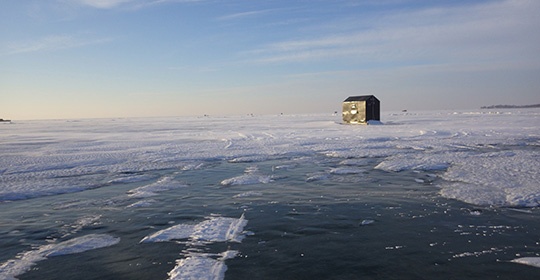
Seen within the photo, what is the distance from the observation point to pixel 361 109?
38.9 m

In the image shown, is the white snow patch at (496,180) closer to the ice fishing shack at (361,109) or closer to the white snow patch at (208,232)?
the white snow patch at (208,232)

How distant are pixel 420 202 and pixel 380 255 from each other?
2.89 m

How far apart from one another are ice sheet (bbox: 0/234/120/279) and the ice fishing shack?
36104mm

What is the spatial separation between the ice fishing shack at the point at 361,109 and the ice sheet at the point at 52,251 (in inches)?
1421

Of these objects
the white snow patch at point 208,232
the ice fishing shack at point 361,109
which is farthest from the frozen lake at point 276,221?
the ice fishing shack at point 361,109

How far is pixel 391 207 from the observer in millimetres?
6484

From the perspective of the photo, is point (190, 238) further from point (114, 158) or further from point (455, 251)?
point (114, 158)

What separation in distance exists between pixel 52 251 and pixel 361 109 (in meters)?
37.3

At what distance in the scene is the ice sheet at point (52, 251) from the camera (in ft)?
13.9

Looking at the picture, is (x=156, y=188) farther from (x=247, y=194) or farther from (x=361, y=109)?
(x=361, y=109)

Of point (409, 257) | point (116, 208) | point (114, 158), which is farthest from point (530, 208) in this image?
point (114, 158)

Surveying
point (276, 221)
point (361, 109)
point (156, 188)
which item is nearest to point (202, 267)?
point (276, 221)

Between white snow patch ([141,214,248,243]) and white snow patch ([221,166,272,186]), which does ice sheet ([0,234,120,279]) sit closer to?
white snow patch ([141,214,248,243])

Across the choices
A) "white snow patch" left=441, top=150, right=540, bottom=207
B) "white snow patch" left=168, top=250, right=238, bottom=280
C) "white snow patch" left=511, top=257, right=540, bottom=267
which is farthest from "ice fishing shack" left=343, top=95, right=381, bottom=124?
"white snow patch" left=168, top=250, right=238, bottom=280
